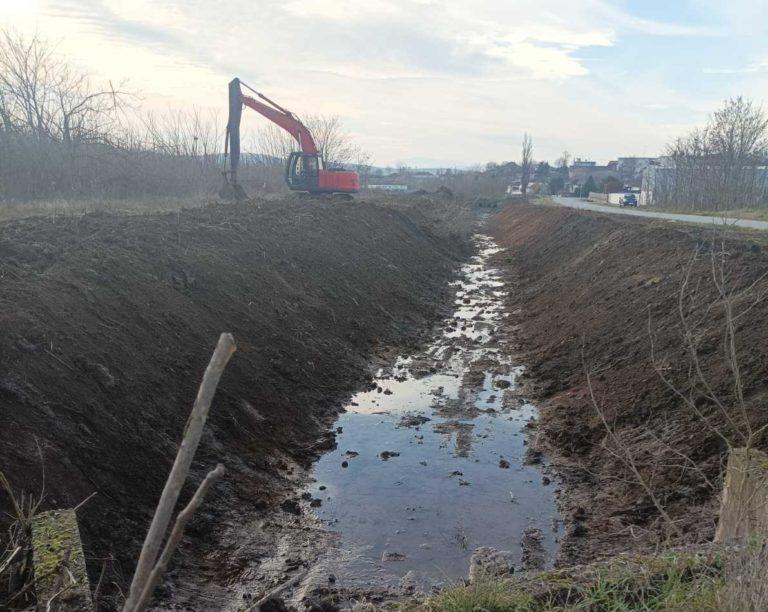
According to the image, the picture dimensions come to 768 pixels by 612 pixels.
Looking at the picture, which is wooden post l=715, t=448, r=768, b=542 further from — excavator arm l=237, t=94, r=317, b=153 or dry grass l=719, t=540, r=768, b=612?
excavator arm l=237, t=94, r=317, b=153

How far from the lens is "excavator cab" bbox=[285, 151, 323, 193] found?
25.8 m

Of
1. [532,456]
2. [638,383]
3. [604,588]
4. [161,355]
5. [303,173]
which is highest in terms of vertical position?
[303,173]

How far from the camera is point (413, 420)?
28.8 feet

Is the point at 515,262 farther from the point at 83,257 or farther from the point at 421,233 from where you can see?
the point at 83,257

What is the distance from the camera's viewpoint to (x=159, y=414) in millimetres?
6703

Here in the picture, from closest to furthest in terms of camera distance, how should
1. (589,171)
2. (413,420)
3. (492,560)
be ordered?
(492,560) < (413,420) < (589,171)

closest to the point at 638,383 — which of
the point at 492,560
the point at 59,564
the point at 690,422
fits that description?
the point at 690,422

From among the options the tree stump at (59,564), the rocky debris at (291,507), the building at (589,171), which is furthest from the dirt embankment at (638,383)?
the building at (589,171)

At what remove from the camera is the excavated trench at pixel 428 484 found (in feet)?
18.0

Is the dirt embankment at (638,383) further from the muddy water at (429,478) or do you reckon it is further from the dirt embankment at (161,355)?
the dirt embankment at (161,355)

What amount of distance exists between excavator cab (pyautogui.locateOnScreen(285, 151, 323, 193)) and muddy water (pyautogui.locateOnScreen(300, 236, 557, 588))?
16284 mm

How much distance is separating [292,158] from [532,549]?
2191cm

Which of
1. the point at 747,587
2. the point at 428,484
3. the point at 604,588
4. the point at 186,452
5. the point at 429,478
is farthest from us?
the point at 429,478

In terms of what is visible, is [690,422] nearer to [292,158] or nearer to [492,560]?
[492,560]
